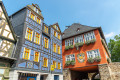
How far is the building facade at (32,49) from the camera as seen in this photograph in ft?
32.7

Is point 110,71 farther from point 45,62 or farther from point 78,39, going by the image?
point 45,62

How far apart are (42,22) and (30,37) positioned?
4010 mm

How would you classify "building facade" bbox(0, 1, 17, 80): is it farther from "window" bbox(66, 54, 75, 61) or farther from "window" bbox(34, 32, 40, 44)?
"window" bbox(66, 54, 75, 61)

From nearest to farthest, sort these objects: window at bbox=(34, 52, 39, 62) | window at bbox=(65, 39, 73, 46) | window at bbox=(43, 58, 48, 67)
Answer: window at bbox=(34, 52, 39, 62), window at bbox=(43, 58, 48, 67), window at bbox=(65, 39, 73, 46)

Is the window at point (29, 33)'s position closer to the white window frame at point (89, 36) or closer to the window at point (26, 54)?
the window at point (26, 54)

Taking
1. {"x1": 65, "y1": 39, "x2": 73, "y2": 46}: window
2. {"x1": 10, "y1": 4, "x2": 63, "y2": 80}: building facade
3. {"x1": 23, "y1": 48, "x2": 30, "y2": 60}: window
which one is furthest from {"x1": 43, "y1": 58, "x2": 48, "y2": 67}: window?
{"x1": 65, "y1": 39, "x2": 73, "y2": 46}: window

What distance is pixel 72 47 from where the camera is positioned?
17969 millimetres

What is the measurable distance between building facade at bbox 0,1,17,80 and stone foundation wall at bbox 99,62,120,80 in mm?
12342

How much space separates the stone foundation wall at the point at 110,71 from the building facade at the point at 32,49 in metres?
6.71

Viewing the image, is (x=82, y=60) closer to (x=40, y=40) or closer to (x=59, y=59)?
(x=59, y=59)

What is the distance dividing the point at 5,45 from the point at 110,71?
1493 centimetres

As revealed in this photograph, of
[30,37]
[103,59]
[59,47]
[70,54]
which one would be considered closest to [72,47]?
[70,54]

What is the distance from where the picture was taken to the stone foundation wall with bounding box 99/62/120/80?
1355cm

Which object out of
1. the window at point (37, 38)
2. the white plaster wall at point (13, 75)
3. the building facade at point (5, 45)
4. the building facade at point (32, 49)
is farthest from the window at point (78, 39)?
the white plaster wall at point (13, 75)
